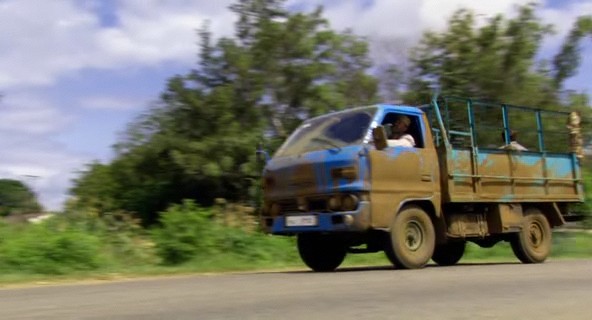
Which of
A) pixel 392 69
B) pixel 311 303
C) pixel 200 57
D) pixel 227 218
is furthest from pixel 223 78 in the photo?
pixel 311 303

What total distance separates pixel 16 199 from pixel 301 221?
848 centimetres

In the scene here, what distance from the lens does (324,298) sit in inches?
268

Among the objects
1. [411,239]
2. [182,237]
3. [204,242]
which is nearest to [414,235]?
[411,239]

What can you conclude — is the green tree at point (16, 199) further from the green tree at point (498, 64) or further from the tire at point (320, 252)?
the green tree at point (498, 64)

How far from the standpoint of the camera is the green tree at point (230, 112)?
21.3 metres

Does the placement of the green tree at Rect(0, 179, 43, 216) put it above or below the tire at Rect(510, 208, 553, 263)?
above

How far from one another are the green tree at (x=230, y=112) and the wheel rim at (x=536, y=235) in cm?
1006

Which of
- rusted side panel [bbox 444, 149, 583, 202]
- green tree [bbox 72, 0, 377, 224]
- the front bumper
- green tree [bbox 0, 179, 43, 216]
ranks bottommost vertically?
the front bumper

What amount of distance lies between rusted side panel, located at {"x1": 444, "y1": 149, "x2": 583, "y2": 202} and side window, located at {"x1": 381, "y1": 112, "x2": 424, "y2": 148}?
1.70 feet

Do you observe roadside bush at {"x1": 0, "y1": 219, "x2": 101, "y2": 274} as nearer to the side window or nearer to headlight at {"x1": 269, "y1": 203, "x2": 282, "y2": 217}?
headlight at {"x1": 269, "y1": 203, "x2": 282, "y2": 217}

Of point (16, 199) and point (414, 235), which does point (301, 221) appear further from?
point (16, 199)

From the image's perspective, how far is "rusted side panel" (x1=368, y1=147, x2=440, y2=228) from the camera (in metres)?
9.31

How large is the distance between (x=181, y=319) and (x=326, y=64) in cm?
1851

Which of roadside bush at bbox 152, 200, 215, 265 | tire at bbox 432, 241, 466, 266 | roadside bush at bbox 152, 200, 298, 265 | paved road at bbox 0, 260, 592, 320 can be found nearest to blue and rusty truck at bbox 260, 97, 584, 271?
tire at bbox 432, 241, 466, 266
